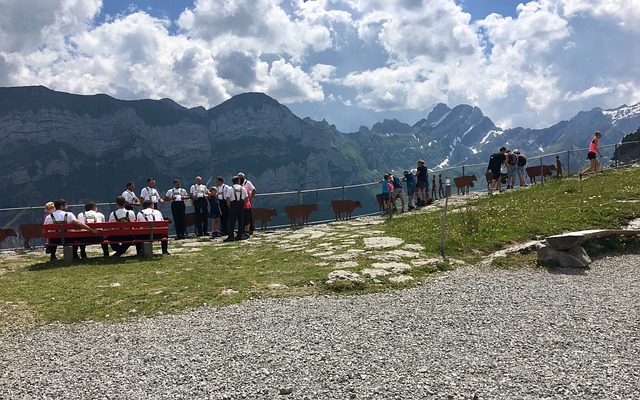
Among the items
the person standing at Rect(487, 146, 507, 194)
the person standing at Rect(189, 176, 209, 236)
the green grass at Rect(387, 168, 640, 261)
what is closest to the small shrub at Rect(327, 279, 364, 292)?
the green grass at Rect(387, 168, 640, 261)

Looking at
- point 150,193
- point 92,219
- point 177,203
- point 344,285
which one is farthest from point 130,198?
point 344,285

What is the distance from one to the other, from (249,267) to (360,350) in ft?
17.1

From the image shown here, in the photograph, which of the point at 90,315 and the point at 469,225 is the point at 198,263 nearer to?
the point at 90,315

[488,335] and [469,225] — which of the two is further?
[469,225]

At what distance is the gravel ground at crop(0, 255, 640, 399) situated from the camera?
423cm

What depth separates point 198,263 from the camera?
1057 centimetres

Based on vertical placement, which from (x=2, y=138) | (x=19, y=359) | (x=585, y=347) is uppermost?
(x=2, y=138)

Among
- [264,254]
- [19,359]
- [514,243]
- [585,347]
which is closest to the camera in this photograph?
[585,347]

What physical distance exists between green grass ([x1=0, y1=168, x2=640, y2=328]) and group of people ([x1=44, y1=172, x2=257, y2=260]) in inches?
33.4

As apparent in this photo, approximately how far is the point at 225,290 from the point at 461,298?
4.34 m

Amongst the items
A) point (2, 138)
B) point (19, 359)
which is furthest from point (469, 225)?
point (2, 138)

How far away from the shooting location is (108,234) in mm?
11227

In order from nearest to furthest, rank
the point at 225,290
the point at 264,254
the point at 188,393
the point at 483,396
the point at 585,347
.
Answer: the point at 483,396 → the point at 188,393 → the point at 585,347 → the point at 225,290 → the point at 264,254

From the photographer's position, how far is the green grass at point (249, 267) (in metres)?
7.39
